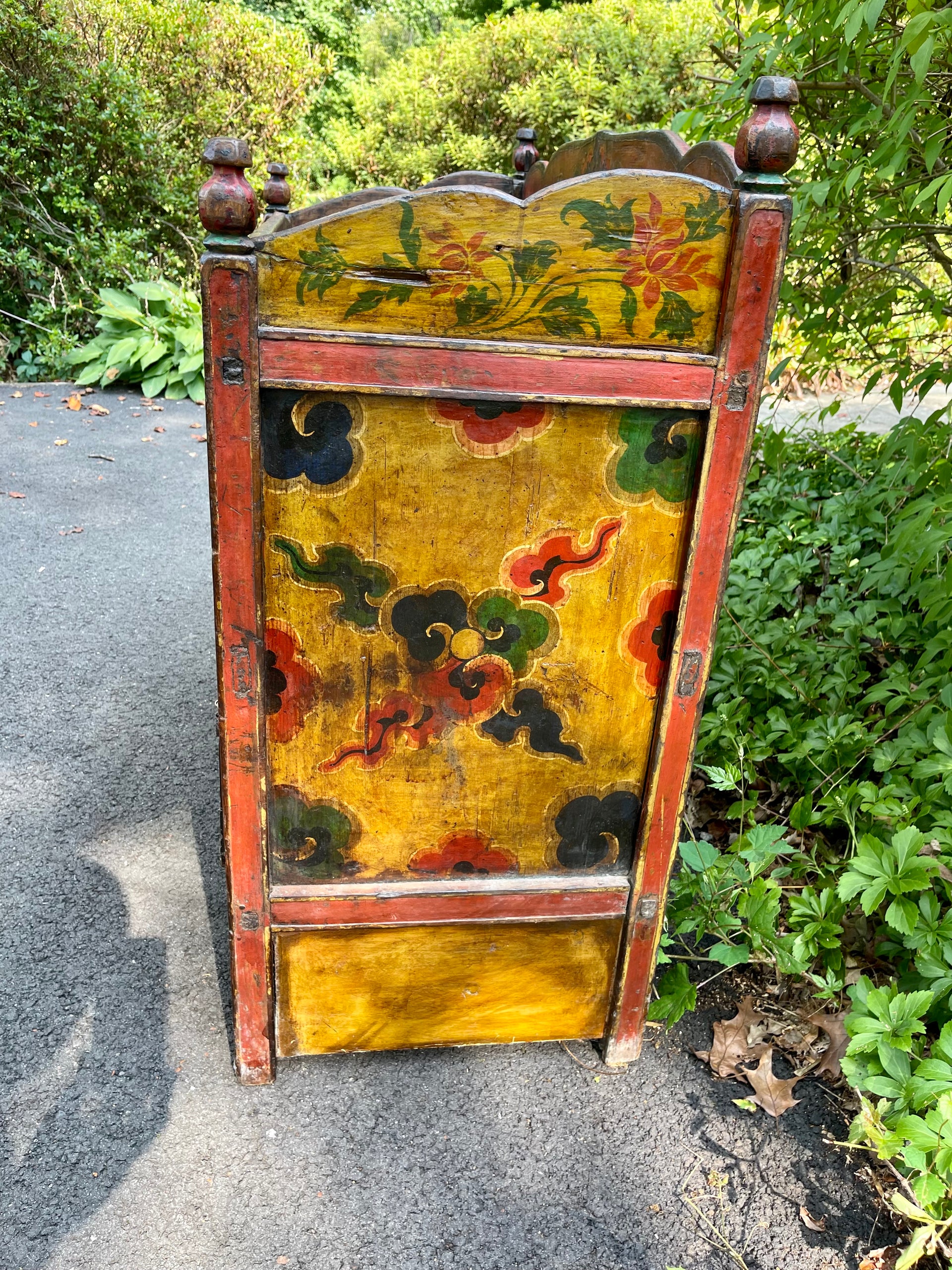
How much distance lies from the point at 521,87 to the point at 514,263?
871 centimetres

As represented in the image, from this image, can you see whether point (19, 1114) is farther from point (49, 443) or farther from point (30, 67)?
point (30, 67)

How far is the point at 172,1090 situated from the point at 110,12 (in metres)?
7.58

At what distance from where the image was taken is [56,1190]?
62.4 inches

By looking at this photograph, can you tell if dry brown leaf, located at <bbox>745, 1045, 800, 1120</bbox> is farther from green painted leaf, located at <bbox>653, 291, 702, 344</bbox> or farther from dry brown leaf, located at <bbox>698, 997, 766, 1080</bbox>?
green painted leaf, located at <bbox>653, 291, 702, 344</bbox>

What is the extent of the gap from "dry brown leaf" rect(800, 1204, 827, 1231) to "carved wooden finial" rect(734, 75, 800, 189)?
1.69m

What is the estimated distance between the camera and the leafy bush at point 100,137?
21.2 ft

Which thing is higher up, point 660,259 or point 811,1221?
point 660,259

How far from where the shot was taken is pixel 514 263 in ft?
4.33

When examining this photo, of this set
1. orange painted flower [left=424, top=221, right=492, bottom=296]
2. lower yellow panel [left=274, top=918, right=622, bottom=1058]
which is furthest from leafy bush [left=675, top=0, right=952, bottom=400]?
lower yellow panel [left=274, top=918, right=622, bottom=1058]

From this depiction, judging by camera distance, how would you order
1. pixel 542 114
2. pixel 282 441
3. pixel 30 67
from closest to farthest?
pixel 282 441
pixel 30 67
pixel 542 114

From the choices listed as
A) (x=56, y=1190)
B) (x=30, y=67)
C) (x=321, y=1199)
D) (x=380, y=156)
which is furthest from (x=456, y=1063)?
(x=380, y=156)

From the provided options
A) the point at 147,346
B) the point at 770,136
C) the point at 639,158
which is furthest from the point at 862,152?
the point at 147,346

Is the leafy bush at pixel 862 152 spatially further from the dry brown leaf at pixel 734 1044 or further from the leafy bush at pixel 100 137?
the leafy bush at pixel 100 137

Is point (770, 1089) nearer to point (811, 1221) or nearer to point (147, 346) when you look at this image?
point (811, 1221)
